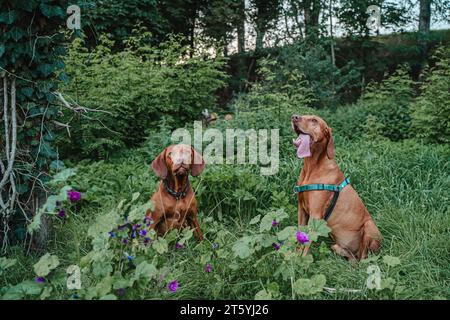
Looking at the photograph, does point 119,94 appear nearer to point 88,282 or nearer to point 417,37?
point 88,282

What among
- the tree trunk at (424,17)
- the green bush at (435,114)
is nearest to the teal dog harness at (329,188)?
the green bush at (435,114)

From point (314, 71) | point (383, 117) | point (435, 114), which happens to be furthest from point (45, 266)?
point (314, 71)

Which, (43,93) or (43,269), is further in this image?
(43,93)

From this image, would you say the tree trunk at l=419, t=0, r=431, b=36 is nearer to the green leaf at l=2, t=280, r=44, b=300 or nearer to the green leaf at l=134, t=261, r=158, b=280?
the green leaf at l=134, t=261, r=158, b=280

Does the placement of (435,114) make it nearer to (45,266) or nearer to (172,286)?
(172,286)

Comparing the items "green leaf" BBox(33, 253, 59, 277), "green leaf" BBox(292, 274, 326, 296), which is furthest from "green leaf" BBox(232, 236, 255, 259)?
"green leaf" BBox(33, 253, 59, 277)

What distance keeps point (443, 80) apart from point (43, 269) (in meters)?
7.76

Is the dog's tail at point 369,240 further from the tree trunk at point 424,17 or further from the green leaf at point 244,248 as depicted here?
the tree trunk at point 424,17

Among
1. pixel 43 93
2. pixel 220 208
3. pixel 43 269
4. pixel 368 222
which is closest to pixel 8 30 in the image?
pixel 43 93

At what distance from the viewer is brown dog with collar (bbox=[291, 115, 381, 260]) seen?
3.08 meters

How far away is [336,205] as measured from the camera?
10.2ft

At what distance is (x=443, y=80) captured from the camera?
7547 mm

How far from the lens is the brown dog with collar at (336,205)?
121 inches

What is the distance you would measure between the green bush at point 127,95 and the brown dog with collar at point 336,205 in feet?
11.9
